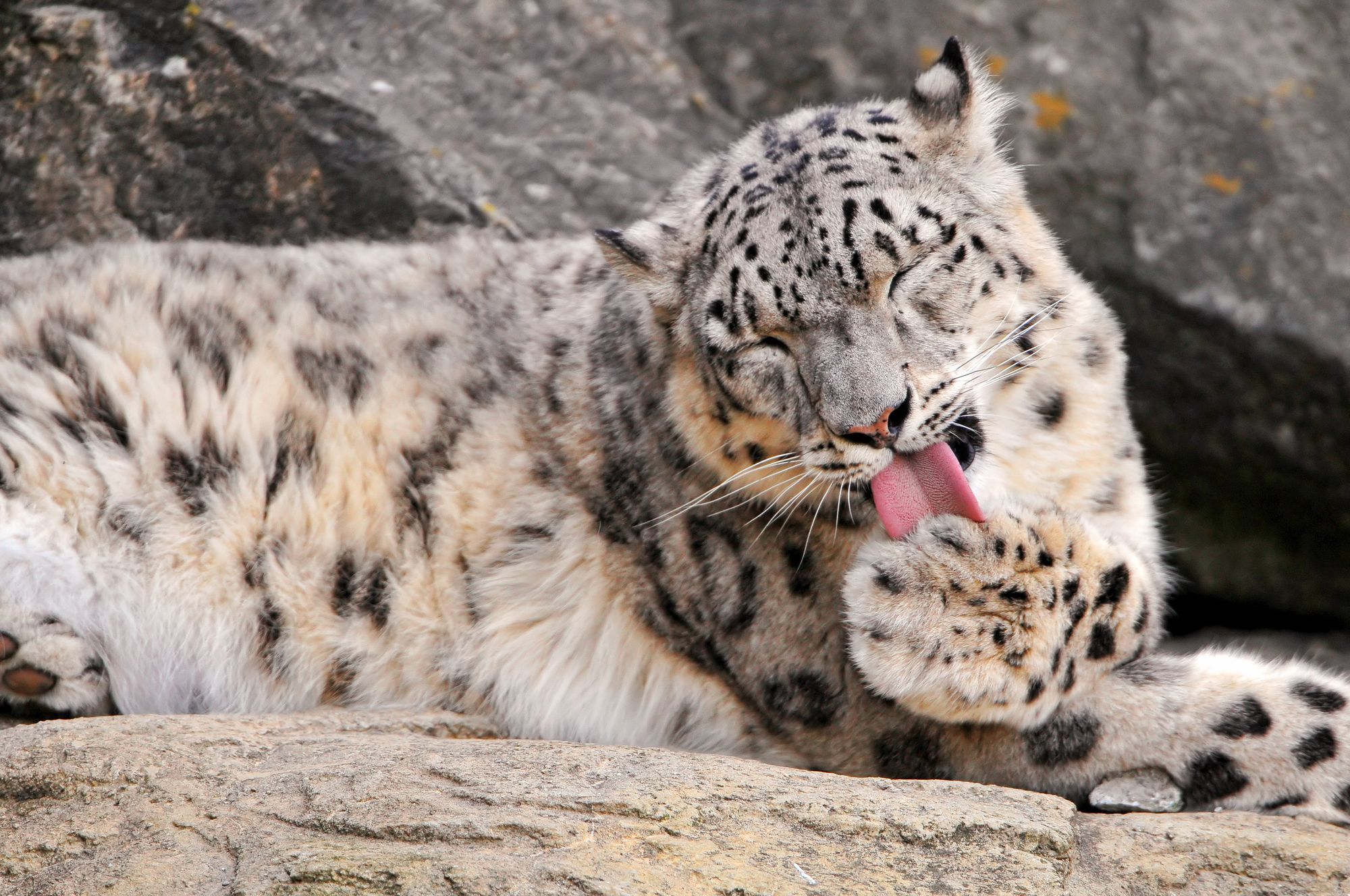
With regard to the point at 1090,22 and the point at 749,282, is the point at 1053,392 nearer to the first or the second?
the point at 749,282

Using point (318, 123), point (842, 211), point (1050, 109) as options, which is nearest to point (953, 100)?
point (842, 211)

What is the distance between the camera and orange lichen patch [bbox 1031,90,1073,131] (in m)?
5.64

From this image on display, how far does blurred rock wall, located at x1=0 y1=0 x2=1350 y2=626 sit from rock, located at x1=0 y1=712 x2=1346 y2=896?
112 inches

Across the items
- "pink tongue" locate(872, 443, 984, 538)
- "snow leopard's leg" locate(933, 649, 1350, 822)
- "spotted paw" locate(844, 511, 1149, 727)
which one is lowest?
"snow leopard's leg" locate(933, 649, 1350, 822)

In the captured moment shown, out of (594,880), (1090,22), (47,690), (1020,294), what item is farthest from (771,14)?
(594,880)

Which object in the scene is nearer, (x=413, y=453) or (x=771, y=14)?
(x=413, y=453)

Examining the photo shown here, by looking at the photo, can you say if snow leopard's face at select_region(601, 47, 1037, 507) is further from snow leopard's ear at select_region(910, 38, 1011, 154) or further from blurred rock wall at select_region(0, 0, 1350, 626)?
blurred rock wall at select_region(0, 0, 1350, 626)

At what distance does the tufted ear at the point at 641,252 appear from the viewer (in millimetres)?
3523

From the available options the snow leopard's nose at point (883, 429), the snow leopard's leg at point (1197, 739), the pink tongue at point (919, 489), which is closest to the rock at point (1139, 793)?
the snow leopard's leg at point (1197, 739)

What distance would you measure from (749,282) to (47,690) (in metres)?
2.17

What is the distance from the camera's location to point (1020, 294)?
351cm

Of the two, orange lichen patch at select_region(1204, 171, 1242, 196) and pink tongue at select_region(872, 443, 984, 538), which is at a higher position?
orange lichen patch at select_region(1204, 171, 1242, 196)

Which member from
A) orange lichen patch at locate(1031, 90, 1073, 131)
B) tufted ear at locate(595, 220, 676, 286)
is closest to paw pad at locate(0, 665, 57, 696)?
tufted ear at locate(595, 220, 676, 286)

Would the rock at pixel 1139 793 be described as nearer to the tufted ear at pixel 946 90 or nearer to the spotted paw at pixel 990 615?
the spotted paw at pixel 990 615
